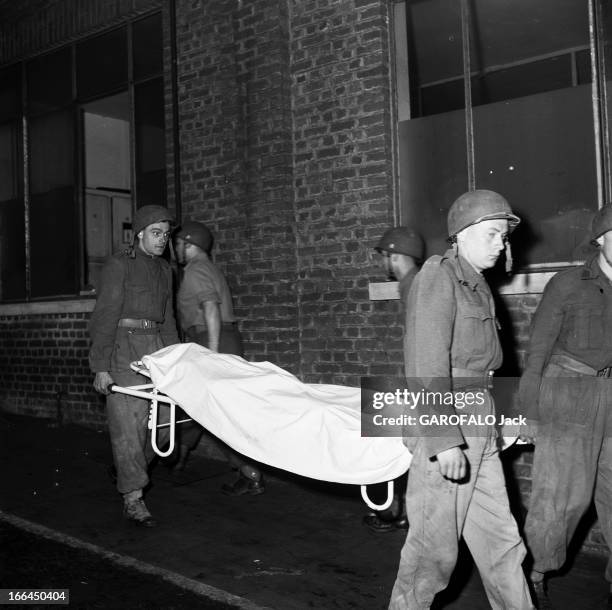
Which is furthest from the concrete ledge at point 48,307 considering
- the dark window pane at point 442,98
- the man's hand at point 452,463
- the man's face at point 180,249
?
the man's hand at point 452,463

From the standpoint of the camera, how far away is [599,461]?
3.82 metres

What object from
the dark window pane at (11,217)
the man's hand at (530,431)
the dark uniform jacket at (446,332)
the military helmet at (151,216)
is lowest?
the man's hand at (530,431)

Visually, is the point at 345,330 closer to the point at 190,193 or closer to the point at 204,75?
the point at 190,193

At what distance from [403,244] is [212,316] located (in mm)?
1699

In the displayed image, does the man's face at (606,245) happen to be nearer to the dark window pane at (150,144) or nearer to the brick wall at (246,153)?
the brick wall at (246,153)

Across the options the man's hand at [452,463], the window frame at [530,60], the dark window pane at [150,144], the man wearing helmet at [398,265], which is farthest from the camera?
the dark window pane at [150,144]

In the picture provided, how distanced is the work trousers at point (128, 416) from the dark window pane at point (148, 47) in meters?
3.82

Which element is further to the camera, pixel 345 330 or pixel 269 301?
pixel 269 301

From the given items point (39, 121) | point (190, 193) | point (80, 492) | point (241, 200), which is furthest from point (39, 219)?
point (80, 492)

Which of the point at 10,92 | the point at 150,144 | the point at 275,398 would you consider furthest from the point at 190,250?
the point at 10,92

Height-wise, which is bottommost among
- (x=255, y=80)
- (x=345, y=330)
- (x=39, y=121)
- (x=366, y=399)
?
(x=366, y=399)

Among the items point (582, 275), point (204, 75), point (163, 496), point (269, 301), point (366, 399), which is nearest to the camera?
point (582, 275)

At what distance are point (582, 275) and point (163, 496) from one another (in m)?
3.81

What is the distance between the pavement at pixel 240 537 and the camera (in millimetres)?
4008
